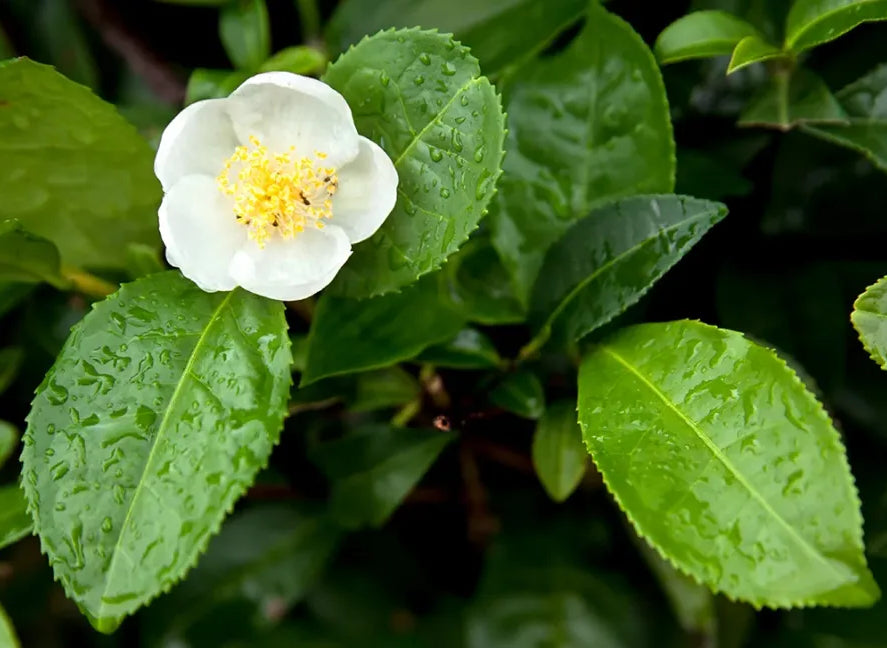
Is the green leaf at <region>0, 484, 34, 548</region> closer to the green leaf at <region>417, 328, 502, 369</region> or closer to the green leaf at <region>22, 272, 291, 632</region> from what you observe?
the green leaf at <region>22, 272, 291, 632</region>

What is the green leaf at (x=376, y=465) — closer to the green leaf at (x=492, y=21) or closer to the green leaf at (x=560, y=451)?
the green leaf at (x=560, y=451)

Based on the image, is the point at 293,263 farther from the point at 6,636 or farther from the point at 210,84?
the point at 6,636

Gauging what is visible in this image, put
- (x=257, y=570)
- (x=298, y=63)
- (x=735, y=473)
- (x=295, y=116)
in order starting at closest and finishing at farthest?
(x=735, y=473), (x=295, y=116), (x=298, y=63), (x=257, y=570)

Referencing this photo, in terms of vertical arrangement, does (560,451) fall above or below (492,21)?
below

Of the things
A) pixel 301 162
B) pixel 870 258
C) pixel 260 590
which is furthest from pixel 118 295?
pixel 870 258

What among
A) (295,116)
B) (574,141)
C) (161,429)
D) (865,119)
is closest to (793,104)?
(865,119)

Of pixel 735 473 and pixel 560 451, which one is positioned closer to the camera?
pixel 735 473
